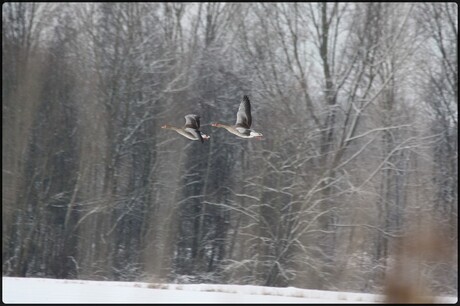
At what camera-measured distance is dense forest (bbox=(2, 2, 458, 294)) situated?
64.5ft

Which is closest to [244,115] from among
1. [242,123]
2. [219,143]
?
[242,123]

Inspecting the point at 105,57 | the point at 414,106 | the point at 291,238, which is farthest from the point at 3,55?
the point at 414,106

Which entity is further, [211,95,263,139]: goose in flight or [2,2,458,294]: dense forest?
[2,2,458,294]: dense forest

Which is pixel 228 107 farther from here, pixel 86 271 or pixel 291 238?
pixel 86 271

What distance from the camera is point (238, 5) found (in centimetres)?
2136

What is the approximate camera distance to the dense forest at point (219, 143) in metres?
19.7

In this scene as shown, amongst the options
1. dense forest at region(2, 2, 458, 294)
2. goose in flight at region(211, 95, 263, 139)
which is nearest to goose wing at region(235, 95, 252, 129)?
goose in flight at region(211, 95, 263, 139)

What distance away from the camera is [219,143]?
21.0 m

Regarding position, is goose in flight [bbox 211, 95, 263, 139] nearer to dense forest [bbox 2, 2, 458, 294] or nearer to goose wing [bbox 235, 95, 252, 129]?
goose wing [bbox 235, 95, 252, 129]

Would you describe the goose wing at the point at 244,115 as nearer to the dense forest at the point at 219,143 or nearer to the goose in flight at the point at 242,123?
the goose in flight at the point at 242,123

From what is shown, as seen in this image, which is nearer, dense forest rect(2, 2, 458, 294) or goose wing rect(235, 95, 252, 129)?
goose wing rect(235, 95, 252, 129)

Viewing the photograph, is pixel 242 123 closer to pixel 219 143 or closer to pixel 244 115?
pixel 244 115

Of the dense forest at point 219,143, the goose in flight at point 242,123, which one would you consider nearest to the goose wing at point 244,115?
the goose in flight at point 242,123

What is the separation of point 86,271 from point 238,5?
26.7 ft
